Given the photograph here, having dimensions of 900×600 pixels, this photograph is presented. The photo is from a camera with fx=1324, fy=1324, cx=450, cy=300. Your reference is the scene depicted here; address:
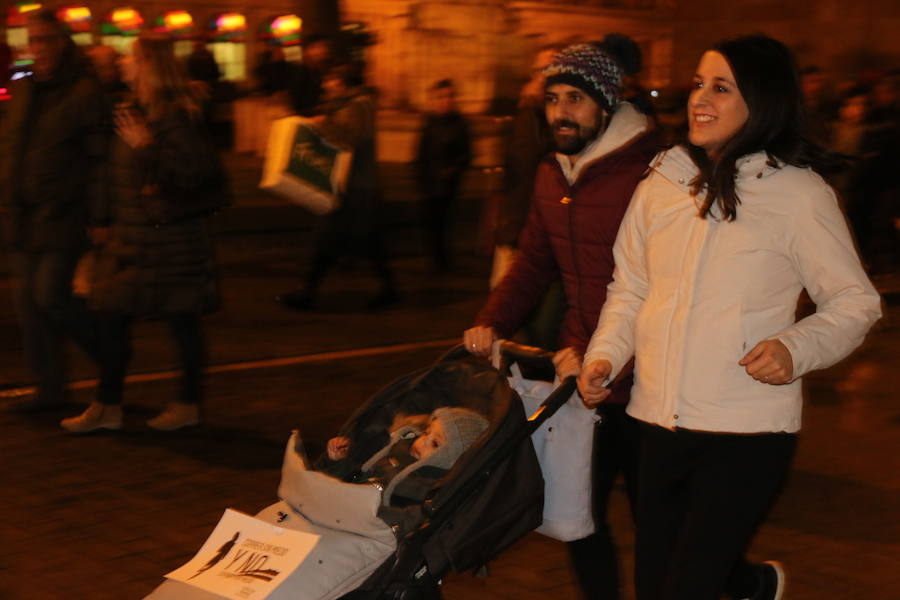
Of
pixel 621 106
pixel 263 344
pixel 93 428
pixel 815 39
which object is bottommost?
pixel 815 39

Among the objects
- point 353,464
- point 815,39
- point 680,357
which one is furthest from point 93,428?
point 815,39

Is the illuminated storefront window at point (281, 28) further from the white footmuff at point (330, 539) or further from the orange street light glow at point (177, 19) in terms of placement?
the white footmuff at point (330, 539)

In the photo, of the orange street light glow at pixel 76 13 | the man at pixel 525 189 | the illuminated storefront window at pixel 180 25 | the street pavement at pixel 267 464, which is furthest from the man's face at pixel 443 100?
the illuminated storefront window at pixel 180 25

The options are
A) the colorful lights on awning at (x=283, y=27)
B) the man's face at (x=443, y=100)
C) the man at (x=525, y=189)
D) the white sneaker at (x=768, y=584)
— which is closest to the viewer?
the white sneaker at (x=768, y=584)

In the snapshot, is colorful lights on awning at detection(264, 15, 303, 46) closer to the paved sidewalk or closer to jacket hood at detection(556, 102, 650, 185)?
the paved sidewalk

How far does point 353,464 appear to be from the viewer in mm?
3703

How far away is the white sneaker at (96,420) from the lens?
6598mm

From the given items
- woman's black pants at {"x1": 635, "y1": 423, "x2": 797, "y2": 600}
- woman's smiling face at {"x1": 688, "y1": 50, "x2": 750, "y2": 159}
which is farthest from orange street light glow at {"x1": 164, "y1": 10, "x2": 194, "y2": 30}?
woman's black pants at {"x1": 635, "y1": 423, "x2": 797, "y2": 600}

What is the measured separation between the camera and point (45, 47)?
21.5ft

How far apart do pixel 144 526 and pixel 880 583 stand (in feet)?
9.44

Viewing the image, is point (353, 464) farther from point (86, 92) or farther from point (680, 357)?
point (86, 92)

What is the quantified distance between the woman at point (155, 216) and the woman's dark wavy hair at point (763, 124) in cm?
361

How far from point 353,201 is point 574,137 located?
642 centimetres

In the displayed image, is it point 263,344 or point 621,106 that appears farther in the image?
point 263,344
